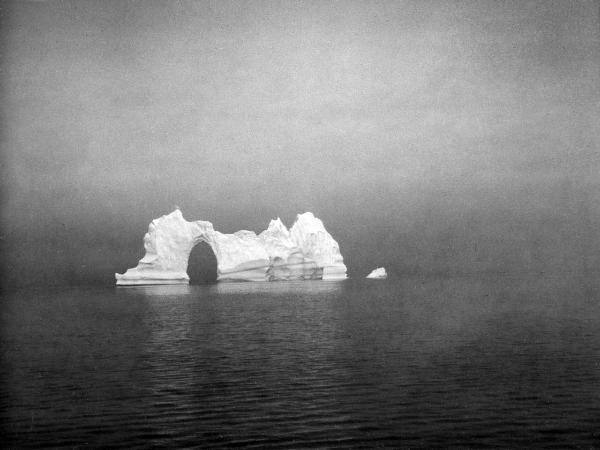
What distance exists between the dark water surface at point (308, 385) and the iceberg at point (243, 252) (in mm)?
20109

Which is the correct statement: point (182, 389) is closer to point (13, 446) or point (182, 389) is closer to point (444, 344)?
point (13, 446)

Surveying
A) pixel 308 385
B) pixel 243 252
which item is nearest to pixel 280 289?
pixel 243 252

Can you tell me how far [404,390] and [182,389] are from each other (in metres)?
3.00

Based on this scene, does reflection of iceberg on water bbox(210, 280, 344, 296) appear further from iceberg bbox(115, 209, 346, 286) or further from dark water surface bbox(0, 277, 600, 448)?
dark water surface bbox(0, 277, 600, 448)

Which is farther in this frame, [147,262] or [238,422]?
[147,262]

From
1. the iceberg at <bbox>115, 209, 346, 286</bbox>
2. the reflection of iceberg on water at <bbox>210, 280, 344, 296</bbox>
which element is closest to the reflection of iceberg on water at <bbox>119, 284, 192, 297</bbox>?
the iceberg at <bbox>115, 209, 346, 286</bbox>

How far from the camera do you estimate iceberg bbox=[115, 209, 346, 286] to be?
3628cm

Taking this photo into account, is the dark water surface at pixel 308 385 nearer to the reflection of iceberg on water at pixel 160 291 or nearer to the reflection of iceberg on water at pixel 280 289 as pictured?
the reflection of iceberg on water at pixel 160 291

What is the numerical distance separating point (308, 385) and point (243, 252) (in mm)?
30516

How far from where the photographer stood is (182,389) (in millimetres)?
8422

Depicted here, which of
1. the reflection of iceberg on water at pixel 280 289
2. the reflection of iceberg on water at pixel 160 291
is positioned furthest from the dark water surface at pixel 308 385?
the reflection of iceberg on water at pixel 280 289

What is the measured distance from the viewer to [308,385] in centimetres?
849

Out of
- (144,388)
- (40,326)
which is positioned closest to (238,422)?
(144,388)

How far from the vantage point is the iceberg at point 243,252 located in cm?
3628
